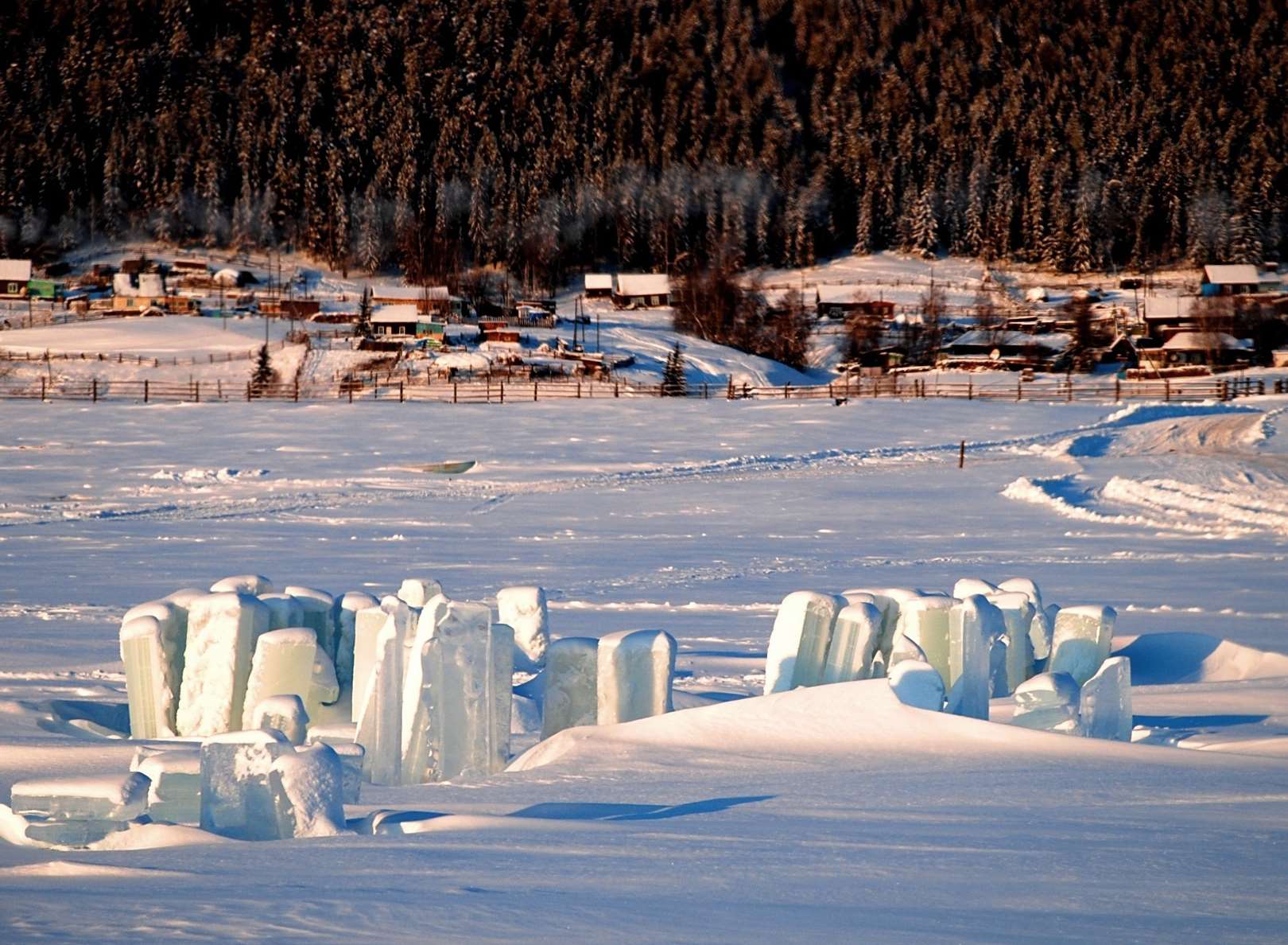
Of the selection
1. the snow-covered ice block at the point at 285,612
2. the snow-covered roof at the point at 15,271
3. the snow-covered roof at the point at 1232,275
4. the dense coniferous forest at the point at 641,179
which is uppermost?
the dense coniferous forest at the point at 641,179

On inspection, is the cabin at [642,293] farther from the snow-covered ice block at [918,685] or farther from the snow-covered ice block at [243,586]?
the snow-covered ice block at [918,685]

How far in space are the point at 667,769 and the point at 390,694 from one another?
1.41m

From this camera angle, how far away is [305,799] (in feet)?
18.7

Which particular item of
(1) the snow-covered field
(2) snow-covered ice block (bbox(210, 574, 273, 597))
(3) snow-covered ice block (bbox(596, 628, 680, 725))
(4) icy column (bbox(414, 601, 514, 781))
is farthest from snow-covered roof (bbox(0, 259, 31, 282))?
(4) icy column (bbox(414, 601, 514, 781))

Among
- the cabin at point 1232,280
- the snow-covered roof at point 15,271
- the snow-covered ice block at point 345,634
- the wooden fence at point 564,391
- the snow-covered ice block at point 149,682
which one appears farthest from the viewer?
the cabin at point 1232,280

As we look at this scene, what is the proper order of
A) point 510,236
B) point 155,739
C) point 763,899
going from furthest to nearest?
1. point 510,236
2. point 155,739
3. point 763,899

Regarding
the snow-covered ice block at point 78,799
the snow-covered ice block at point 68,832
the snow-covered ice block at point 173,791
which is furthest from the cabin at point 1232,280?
the snow-covered ice block at point 68,832

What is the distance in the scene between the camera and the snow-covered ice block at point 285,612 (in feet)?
30.7

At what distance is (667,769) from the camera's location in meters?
6.83

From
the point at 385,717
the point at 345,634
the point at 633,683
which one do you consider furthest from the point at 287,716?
the point at 345,634

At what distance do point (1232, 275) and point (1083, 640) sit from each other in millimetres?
124756

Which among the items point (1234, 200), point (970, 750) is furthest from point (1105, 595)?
point (1234, 200)

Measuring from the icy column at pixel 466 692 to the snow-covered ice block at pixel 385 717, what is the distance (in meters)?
0.12

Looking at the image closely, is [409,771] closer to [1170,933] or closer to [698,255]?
[1170,933]
